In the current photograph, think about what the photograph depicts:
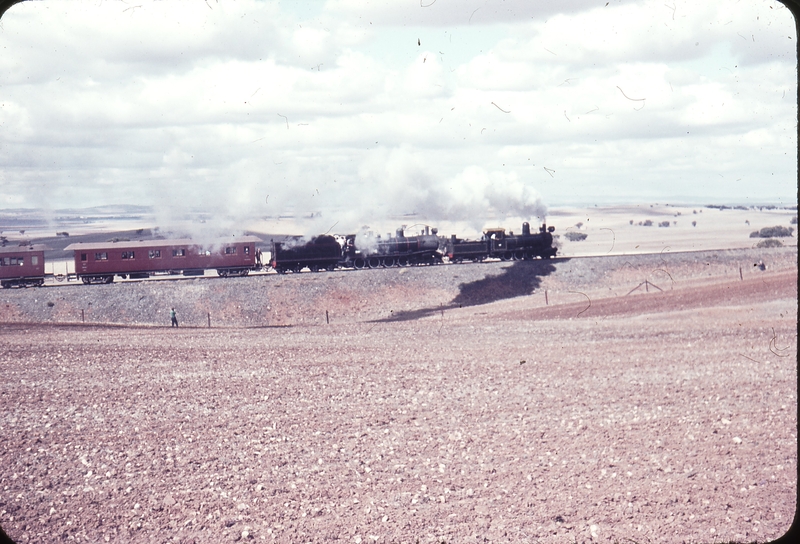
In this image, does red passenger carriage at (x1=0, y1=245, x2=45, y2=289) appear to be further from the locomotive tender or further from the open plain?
the open plain

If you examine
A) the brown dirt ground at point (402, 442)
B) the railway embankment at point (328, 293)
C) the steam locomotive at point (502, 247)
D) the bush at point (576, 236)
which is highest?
the bush at point (576, 236)

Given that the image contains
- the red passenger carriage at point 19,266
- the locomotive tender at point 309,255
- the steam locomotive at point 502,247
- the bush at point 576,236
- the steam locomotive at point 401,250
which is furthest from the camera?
the bush at point 576,236

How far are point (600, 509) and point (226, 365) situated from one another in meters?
12.8

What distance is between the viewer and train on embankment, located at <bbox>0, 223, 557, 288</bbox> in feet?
147

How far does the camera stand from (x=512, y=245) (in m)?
50.2

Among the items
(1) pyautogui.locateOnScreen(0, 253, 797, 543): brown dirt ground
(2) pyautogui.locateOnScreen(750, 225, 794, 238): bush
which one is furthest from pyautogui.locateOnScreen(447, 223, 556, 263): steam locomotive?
(2) pyautogui.locateOnScreen(750, 225, 794, 238): bush

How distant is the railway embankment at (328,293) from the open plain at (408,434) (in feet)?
35.0

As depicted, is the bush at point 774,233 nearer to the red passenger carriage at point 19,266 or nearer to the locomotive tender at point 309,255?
the locomotive tender at point 309,255

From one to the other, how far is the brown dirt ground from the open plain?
48 millimetres

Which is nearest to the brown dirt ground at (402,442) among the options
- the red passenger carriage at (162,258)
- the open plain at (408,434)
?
the open plain at (408,434)

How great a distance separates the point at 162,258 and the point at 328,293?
44.1 feet

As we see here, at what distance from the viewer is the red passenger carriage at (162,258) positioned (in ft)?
147

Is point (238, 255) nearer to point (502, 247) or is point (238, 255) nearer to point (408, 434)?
point (502, 247)

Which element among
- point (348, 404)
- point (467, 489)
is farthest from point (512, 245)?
point (467, 489)
